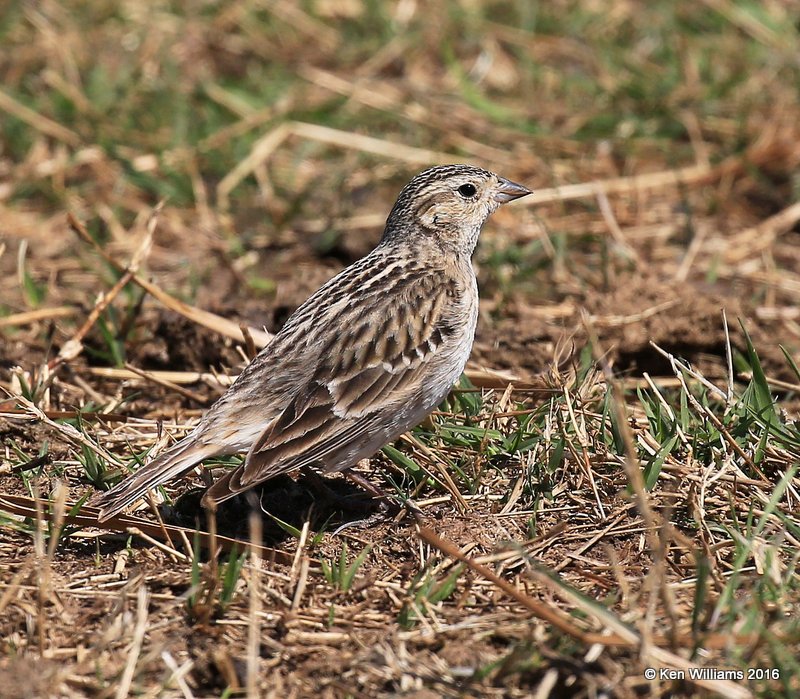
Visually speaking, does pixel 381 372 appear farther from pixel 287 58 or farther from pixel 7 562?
pixel 287 58

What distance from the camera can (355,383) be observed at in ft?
16.5

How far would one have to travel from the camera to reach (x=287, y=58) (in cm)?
1039

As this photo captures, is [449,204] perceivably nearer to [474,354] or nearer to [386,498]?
[474,354]

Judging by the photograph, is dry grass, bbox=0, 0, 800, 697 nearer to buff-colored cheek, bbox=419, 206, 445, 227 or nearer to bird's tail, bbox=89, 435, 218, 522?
bird's tail, bbox=89, 435, 218, 522

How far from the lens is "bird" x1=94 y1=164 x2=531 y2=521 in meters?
4.77

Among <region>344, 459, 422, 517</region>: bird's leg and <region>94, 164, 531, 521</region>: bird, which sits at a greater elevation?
<region>94, 164, 531, 521</region>: bird

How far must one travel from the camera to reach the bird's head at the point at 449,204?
599 cm

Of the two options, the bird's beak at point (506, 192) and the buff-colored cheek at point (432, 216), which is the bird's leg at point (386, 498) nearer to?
the buff-colored cheek at point (432, 216)

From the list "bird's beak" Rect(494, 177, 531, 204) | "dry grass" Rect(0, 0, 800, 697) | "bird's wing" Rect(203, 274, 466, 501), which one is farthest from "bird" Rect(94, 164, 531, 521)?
"bird's beak" Rect(494, 177, 531, 204)

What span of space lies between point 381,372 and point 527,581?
105 centimetres

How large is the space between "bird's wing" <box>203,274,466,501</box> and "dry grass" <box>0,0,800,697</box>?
1.13 feet

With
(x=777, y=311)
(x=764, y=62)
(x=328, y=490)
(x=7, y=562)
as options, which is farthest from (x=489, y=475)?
(x=764, y=62)

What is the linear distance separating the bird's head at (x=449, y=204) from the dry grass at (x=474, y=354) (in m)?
0.77

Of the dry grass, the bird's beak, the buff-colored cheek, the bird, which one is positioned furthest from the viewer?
the bird's beak
